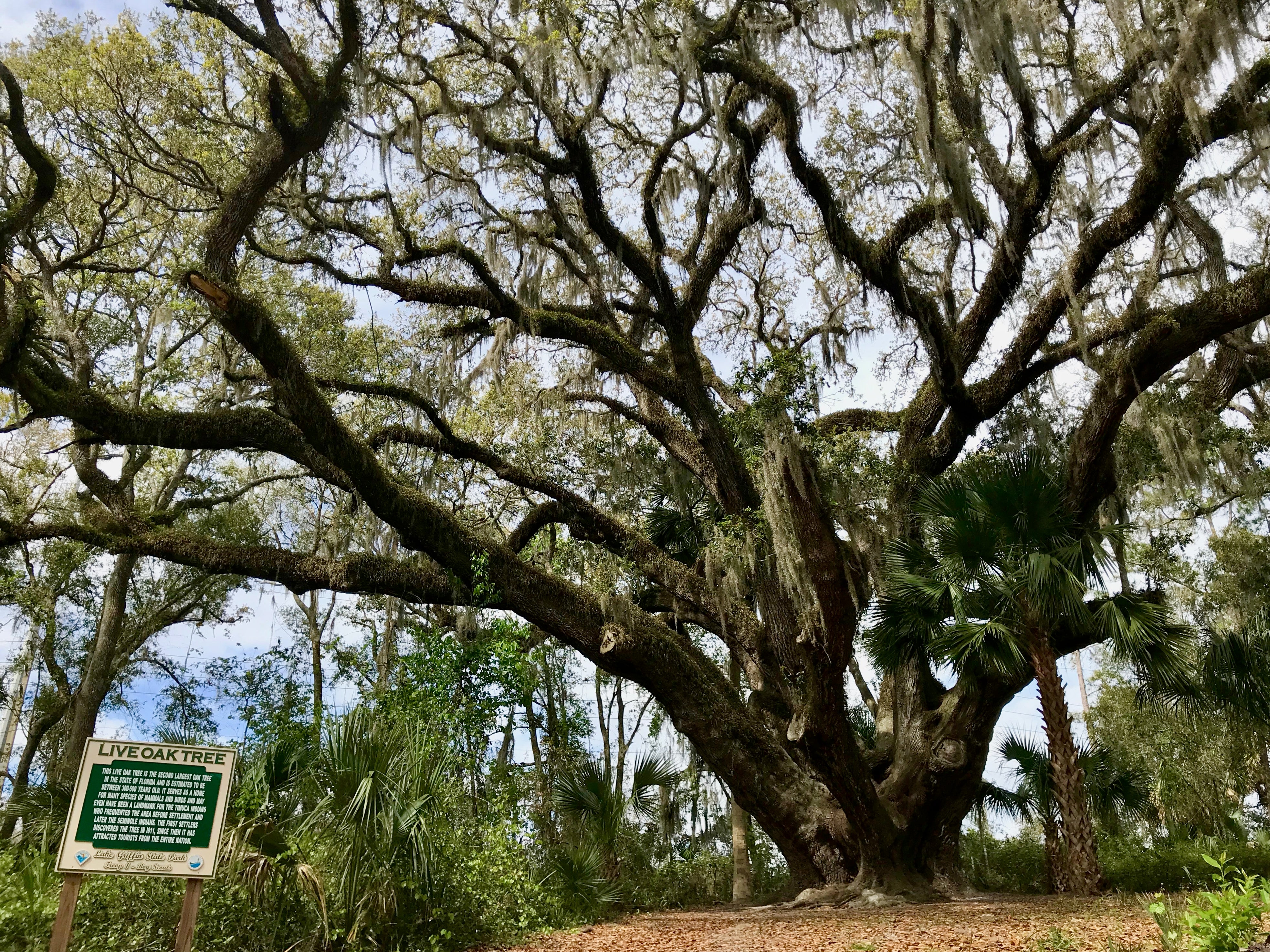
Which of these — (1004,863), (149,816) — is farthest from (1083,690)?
(149,816)

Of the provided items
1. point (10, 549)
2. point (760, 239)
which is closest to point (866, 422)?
point (760, 239)

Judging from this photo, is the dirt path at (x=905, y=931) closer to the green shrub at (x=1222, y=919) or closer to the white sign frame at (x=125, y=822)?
the green shrub at (x=1222, y=919)

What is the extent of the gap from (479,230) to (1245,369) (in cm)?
959

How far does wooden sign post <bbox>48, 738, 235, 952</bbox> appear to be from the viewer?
459cm

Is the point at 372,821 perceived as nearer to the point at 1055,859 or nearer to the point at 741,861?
the point at 741,861

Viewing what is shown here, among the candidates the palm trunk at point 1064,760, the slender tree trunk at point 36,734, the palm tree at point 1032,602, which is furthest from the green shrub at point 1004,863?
the slender tree trunk at point 36,734

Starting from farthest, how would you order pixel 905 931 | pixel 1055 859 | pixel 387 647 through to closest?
1. pixel 387 647
2. pixel 1055 859
3. pixel 905 931

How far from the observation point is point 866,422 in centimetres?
1226

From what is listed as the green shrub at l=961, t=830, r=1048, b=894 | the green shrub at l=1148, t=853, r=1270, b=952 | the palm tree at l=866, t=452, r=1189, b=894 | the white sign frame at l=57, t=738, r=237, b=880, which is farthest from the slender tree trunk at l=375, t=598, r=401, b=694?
the green shrub at l=1148, t=853, r=1270, b=952

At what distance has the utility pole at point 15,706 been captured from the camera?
53.5 ft

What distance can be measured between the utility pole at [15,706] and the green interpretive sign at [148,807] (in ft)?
44.7

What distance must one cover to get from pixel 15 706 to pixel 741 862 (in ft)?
46.8

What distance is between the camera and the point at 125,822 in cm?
473

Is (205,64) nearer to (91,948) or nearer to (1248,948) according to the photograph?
(91,948)
